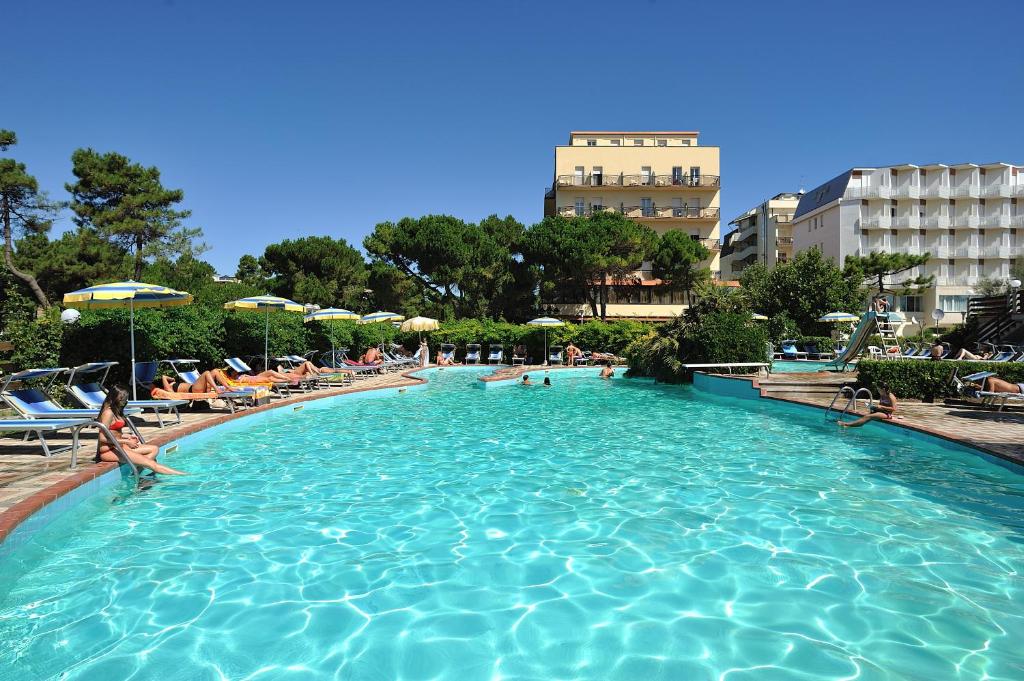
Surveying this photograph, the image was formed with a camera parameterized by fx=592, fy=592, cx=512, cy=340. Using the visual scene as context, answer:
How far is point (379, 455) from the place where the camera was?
8.78 meters

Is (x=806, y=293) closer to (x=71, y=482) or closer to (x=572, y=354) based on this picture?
(x=572, y=354)

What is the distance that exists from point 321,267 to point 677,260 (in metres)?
24.5

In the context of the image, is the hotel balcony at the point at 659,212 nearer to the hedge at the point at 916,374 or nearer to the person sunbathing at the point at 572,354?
the person sunbathing at the point at 572,354

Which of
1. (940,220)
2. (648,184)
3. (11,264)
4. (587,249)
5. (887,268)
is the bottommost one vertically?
(11,264)

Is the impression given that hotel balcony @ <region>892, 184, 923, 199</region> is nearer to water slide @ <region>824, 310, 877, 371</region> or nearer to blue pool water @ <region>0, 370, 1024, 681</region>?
water slide @ <region>824, 310, 877, 371</region>

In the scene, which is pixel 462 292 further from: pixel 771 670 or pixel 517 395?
pixel 771 670

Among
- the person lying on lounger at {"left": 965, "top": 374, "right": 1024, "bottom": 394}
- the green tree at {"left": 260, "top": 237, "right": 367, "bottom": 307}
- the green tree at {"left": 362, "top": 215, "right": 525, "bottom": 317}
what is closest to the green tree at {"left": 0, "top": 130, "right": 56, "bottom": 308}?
the green tree at {"left": 260, "top": 237, "right": 367, "bottom": 307}

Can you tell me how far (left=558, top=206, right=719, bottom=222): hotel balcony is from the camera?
48938 mm

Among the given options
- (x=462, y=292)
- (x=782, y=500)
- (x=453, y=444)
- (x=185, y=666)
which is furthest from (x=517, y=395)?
(x=462, y=292)

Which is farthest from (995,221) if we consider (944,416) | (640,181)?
(944,416)

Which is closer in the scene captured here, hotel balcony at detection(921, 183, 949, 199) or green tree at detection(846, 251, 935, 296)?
green tree at detection(846, 251, 935, 296)

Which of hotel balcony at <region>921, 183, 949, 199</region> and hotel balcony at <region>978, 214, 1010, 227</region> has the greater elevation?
hotel balcony at <region>921, 183, 949, 199</region>

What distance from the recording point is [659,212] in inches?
1943

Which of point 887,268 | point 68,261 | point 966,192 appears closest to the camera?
point 68,261
